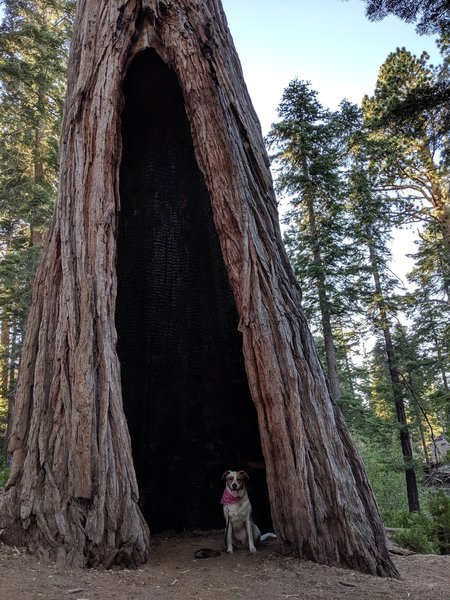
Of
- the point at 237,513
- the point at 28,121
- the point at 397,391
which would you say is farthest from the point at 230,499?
the point at 28,121

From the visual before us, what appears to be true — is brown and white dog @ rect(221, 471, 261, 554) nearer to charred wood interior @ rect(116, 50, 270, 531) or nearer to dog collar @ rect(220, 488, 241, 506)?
dog collar @ rect(220, 488, 241, 506)

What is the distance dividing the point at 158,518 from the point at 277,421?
137 inches

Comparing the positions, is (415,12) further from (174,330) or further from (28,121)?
(28,121)

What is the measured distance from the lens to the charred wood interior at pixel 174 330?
6668mm

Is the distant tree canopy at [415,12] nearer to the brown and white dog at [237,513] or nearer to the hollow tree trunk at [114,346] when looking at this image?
the hollow tree trunk at [114,346]

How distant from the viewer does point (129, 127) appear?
6770mm

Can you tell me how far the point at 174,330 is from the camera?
7.08 m

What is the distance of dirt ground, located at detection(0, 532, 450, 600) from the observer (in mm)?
2928

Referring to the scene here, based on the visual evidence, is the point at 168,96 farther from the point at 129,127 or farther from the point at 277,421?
the point at 277,421

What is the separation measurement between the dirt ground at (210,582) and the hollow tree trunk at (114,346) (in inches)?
8.1

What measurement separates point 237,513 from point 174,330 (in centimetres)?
299

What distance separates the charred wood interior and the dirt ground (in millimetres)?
2426

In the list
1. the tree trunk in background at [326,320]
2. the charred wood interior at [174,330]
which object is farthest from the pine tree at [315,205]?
the charred wood interior at [174,330]

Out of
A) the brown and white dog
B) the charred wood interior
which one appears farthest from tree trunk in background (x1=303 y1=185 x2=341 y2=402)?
the brown and white dog
